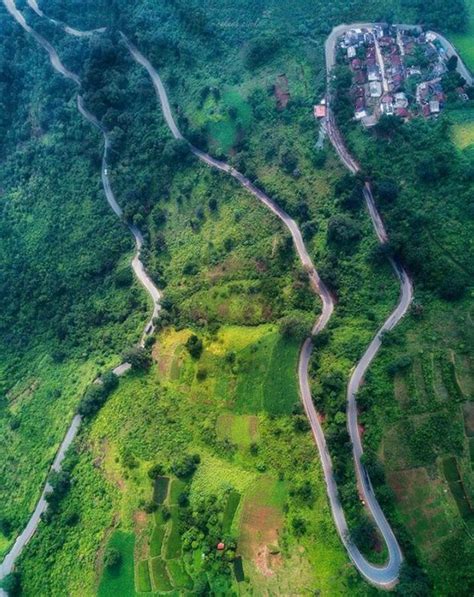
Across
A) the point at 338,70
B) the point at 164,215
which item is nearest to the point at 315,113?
the point at 338,70

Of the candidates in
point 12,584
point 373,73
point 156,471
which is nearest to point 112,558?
point 156,471

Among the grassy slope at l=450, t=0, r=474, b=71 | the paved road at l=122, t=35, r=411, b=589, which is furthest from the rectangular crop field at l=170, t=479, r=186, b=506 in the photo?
the grassy slope at l=450, t=0, r=474, b=71

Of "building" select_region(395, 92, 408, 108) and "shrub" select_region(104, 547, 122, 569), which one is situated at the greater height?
"building" select_region(395, 92, 408, 108)

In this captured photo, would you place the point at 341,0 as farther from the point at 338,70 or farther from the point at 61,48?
the point at 61,48

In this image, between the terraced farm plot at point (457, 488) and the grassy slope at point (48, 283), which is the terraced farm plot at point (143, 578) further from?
the terraced farm plot at point (457, 488)

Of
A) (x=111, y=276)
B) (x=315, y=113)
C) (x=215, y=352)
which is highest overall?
(x=315, y=113)

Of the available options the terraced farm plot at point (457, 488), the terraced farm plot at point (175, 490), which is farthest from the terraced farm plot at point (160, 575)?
the terraced farm plot at point (457, 488)

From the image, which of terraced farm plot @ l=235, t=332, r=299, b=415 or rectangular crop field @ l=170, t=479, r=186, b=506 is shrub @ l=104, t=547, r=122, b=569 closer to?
rectangular crop field @ l=170, t=479, r=186, b=506

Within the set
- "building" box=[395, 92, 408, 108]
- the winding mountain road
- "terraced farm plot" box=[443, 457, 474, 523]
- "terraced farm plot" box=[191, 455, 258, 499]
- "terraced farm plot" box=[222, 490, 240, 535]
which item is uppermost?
the winding mountain road
